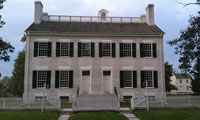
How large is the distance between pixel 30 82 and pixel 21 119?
25.4 feet

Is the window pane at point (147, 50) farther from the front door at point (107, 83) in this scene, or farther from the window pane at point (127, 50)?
the front door at point (107, 83)

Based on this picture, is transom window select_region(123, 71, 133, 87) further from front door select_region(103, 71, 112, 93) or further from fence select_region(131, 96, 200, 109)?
fence select_region(131, 96, 200, 109)

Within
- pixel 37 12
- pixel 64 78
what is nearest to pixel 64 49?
pixel 64 78

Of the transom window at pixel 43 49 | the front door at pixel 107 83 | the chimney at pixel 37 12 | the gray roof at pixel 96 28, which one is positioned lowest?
the front door at pixel 107 83

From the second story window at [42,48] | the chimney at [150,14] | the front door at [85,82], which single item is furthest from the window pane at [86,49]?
the chimney at [150,14]

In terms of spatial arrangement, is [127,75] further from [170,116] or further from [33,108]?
[33,108]

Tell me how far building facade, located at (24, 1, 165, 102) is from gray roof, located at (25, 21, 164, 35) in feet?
0.30

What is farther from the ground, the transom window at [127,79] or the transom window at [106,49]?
the transom window at [106,49]

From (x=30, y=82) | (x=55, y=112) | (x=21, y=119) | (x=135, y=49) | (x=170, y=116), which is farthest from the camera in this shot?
(x=135, y=49)

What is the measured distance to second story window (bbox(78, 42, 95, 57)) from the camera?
19.0 meters

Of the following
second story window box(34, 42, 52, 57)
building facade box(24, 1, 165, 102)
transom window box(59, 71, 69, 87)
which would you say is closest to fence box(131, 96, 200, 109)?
building facade box(24, 1, 165, 102)

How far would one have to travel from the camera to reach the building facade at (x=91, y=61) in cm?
1844

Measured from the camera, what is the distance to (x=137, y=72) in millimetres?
19156

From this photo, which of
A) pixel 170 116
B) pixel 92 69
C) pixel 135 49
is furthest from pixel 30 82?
pixel 170 116
